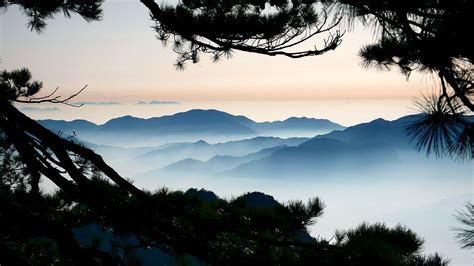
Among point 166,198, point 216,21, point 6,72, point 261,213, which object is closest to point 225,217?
point 261,213

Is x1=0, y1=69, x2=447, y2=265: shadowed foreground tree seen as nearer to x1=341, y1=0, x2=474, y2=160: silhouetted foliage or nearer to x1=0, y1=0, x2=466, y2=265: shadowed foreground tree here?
x1=0, y1=0, x2=466, y2=265: shadowed foreground tree

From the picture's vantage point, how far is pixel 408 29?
189cm

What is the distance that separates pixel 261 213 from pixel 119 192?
86cm

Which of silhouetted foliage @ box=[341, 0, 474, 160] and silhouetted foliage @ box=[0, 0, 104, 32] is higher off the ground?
silhouetted foliage @ box=[0, 0, 104, 32]

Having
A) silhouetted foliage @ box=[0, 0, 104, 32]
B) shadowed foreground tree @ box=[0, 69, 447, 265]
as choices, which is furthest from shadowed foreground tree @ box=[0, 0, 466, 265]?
silhouetted foliage @ box=[0, 0, 104, 32]

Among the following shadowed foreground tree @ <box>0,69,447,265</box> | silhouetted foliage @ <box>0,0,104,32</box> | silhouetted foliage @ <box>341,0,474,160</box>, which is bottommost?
shadowed foreground tree @ <box>0,69,447,265</box>

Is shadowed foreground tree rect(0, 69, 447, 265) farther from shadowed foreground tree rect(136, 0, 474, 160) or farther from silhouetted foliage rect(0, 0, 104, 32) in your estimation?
silhouetted foliage rect(0, 0, 104, 32)

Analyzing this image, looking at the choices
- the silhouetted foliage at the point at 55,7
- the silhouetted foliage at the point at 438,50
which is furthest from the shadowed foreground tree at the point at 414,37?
the silhouetted foliage at the point at 55,7

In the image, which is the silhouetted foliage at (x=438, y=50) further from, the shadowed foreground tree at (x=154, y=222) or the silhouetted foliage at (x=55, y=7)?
the silhouetted foliage at (x=55, y=7)

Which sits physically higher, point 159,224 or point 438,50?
point 438,50

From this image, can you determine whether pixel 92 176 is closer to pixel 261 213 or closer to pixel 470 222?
pixel 261 213

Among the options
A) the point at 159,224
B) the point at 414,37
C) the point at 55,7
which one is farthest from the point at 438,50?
the point at 55,7

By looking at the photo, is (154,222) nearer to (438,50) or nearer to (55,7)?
(438,50)

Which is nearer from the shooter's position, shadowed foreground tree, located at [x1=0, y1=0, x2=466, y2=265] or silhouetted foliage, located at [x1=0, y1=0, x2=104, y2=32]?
shadowed foreground tree, located at [x1=0, y1=0, x2=466, y2=265]
